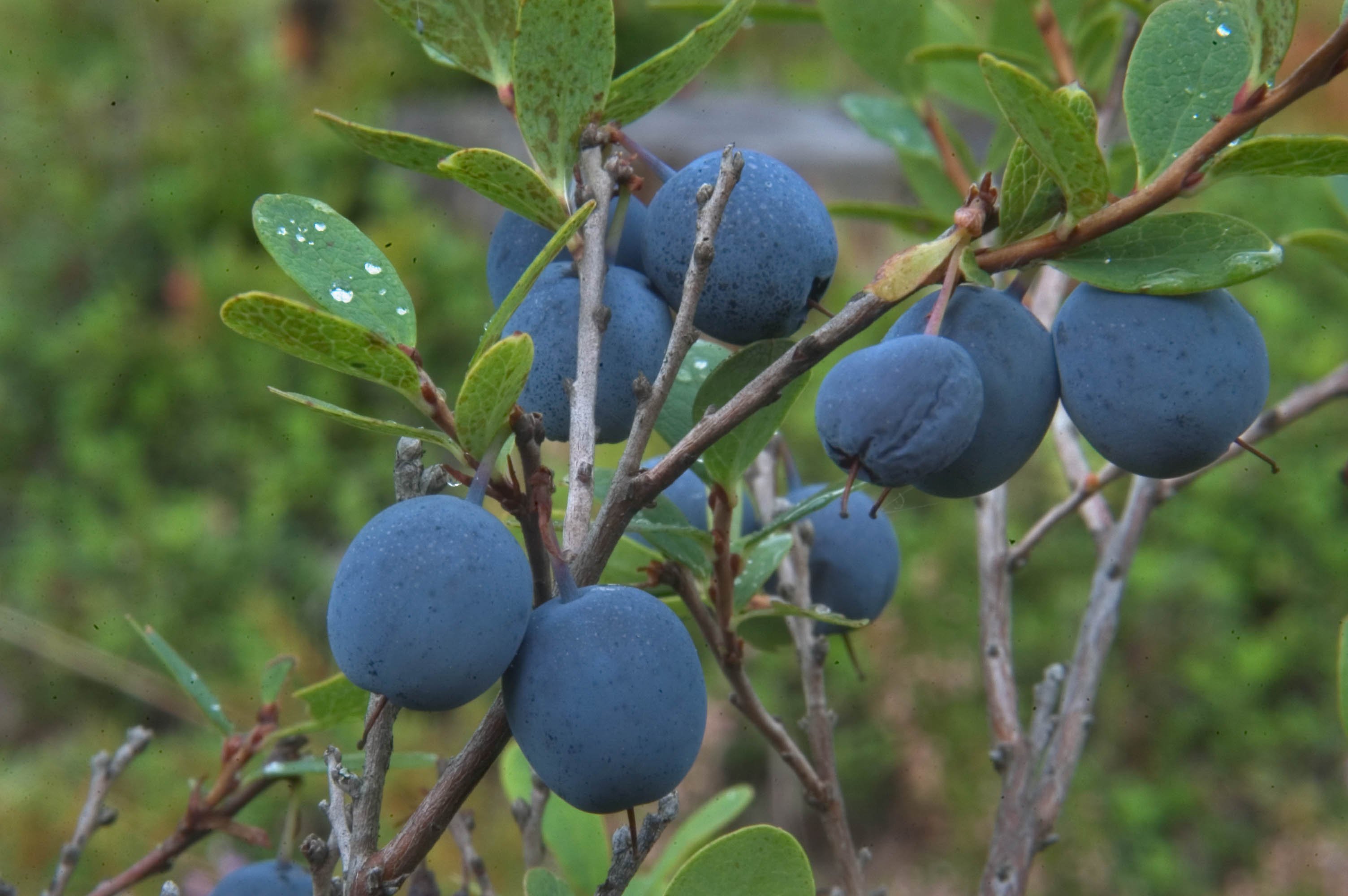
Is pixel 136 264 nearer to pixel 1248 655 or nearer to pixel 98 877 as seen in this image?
pixel 98 877

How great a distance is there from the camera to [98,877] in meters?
2.01

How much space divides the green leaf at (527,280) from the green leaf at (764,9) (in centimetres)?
50

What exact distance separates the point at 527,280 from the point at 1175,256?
0.27 meters

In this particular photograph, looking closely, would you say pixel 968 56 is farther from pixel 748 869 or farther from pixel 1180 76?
pixel 748 869

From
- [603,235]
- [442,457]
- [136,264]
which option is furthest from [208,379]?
[603,235]

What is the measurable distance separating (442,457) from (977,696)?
48.5 inches

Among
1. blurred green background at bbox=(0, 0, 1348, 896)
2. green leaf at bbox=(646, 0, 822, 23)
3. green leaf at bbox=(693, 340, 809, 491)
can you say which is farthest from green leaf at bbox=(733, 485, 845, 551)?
blurred green background at bbox=(0, 0, 1348, 896)

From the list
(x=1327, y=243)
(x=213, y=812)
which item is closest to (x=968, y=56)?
(x=1327, y=243)

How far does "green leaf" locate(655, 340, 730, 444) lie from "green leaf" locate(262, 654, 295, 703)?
33cm

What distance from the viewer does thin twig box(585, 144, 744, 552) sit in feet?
1.61

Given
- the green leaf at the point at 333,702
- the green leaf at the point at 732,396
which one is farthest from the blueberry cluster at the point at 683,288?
the green leaf at the point at 333,702

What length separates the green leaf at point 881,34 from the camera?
3.02 ft

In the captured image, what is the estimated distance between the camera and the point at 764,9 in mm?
928

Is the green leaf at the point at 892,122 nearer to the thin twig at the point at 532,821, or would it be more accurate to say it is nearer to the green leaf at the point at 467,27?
the green leaf at the point at 467,27
